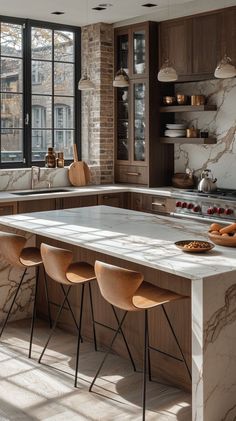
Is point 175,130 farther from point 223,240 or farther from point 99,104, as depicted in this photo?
point 223,240

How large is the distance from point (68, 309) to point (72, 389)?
1214 millimetres

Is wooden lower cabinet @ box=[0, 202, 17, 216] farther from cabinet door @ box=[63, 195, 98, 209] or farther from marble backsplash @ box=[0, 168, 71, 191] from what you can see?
marble backsplash @ box=[0, 168, 71, 191]

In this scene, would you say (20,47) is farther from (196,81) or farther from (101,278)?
(101,278)

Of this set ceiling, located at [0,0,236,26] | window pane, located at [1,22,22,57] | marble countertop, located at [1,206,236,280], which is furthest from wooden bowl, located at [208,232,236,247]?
window pane, located at [1,22,22,57]

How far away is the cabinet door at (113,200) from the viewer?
6.87 metres

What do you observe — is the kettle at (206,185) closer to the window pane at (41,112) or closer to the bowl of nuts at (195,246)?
the window pane at (41,112)

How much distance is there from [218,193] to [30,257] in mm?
2400

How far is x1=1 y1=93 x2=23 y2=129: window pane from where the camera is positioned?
7031 mm

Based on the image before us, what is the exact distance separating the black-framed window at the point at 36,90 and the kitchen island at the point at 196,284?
278cm

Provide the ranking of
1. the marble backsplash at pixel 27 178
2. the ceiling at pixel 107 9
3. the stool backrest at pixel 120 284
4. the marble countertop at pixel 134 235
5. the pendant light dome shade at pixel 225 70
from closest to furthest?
the marble countertop at pixel 134 235, the stool backrest at pixel 120 284, the pendant light dome shade at pixel 225 70, the ceiling at pixel 107 9, the marble backsplash at pixel 27 178

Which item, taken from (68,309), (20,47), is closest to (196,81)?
(20,47)

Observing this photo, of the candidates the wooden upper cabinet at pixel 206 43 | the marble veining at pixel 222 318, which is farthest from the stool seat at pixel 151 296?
the wooden upper cabinet at pixel 206 43

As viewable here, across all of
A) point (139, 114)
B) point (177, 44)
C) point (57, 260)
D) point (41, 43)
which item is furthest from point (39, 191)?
point (57, 260)

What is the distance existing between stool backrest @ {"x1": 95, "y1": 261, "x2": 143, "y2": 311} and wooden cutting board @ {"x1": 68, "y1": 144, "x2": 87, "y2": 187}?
3.61 m
